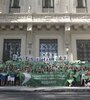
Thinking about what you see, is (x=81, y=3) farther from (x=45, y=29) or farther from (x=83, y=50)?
(x=83, y=50)

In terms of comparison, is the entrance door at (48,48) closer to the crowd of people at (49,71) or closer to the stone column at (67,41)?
the stone column at (67,41)

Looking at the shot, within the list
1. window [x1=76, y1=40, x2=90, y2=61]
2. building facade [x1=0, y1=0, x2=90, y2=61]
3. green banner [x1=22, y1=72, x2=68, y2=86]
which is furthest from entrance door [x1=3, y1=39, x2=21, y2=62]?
window [x1=76, y1=40, x2=90, y2=61]

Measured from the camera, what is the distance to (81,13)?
19828 mm

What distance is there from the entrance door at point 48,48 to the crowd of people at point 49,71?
6.62 feet

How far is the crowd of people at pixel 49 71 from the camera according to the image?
1648 centimetres

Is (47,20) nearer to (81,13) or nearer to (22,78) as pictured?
(81,13)

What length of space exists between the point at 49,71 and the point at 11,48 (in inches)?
188

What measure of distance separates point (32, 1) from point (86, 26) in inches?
228

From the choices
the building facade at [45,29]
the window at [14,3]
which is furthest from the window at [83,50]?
the window at [14,3]

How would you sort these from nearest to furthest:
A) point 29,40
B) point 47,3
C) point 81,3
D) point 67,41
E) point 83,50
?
point 67,41
point 29,40
point 83,50
point 81,3
point 47,3

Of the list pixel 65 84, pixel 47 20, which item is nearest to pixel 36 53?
pixel 47 20

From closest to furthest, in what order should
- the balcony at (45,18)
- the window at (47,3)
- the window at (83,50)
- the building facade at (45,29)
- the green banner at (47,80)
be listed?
1. the green banner at (47,80)
2. the balcony at (45,18)
3. the building facade at (45,29)
4. the window at (83,50)
5. the window at (47,3)

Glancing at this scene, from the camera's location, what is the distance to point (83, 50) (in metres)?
19.9

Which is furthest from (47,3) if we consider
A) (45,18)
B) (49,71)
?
(49,71)
